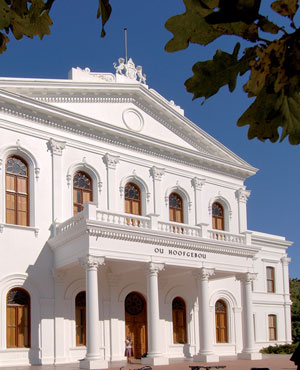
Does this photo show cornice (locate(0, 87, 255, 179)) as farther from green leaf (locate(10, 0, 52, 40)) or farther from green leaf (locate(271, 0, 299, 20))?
green leaf (locate(271, 0, 299, 20))

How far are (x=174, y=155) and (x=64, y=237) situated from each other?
A: 833 centimetres

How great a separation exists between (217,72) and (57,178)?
861 inches

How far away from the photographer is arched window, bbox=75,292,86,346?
75.5 ft

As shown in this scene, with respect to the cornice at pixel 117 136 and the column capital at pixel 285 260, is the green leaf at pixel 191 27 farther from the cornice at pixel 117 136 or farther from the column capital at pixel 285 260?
the column capital at pixel 285 260

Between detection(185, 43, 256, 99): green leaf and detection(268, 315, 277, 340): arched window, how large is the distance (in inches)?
1273

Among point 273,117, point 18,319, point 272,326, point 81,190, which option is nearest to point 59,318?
point 18,319

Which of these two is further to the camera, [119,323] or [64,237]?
[119,323]

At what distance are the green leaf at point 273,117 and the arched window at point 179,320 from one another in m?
25.5

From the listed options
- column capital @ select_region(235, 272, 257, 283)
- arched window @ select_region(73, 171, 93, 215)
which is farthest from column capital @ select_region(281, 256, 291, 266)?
arched window @ select_region(73, 171, 93, 215)

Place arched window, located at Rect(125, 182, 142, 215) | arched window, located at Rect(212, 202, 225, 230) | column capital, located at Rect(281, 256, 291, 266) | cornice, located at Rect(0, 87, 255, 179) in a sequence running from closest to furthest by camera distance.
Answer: cornice, located at Rect(0, 87, 255, 179), arched window, located at Rect(125, 182, 142, 215), arched window, located at Rect(212, 202, 225, 230), column capital, located at Rect(281, 256, 291, 266)

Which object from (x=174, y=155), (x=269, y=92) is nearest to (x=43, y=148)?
(x=174, y=155)

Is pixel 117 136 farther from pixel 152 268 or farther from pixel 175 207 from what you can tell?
pixel 152 268

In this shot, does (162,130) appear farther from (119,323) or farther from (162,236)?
(119,323)

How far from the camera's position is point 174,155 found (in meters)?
28.1
